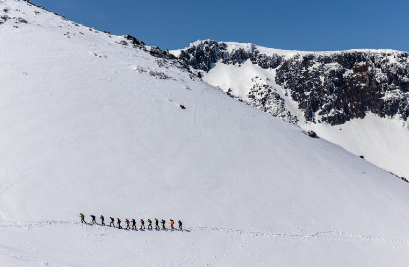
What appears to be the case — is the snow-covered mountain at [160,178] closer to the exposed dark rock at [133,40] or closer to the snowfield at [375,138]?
the exposed dark rock at [133,40]

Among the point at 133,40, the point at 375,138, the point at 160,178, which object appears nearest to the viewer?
the point at 160,178

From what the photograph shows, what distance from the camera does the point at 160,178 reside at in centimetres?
3656

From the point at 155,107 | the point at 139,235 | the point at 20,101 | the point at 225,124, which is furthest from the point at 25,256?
the point at 225,124

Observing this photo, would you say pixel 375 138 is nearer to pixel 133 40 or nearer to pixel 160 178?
pixel 133 40

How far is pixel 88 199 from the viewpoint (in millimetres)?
31359

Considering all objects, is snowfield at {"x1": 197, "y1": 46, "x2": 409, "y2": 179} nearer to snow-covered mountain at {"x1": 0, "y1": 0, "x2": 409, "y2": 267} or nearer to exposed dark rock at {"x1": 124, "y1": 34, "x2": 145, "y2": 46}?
exposed dark rock at {"x1": 124, "y1": 34, "x2": 145, "y2": 46}

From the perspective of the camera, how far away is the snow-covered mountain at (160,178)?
91.2 ft

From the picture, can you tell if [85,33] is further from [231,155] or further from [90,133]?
[231,155]

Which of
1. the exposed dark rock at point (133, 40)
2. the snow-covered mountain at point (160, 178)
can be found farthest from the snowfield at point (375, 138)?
the snow-covered mountain at point (160, 178)

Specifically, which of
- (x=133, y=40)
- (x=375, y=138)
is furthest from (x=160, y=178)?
(x=375, y=138)

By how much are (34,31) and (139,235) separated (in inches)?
1946

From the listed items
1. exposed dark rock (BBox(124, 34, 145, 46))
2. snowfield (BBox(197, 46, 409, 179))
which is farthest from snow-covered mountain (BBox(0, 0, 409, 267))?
snowfield (BBox(197, 46, 409, 179))

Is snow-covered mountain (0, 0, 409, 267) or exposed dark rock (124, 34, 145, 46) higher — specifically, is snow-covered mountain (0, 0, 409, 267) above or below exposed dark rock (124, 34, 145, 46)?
below

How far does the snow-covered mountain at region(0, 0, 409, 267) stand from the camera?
27797 millimetres
